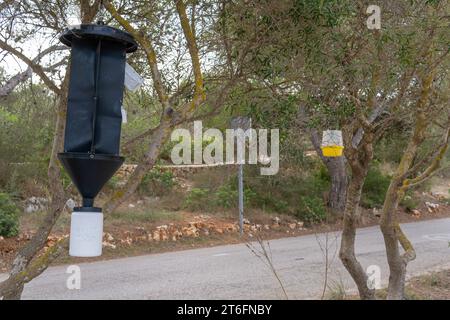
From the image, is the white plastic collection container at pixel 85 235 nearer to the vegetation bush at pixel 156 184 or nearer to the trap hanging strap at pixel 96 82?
the trap hanging strap at pixel 96 82

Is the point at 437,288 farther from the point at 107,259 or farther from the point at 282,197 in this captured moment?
the point at 282,197

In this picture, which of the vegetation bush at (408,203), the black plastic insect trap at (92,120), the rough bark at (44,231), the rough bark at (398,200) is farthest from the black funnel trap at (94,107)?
the vegetation bush at (408,203)

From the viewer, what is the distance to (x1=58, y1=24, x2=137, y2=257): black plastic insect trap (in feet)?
8.37

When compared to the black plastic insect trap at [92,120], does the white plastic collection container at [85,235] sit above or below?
below

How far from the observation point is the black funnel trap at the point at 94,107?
2.59 metres

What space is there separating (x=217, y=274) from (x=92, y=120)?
821 centimetres

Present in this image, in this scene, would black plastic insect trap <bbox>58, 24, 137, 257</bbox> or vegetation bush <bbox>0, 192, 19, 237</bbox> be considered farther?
vegetation bush <bbox>0, 192, 19, 237</bbox>

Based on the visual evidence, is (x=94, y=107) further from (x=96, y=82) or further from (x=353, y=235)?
(x=353, y=235)

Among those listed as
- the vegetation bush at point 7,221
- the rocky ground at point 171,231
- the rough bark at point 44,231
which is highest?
the rough bark at point 44,231

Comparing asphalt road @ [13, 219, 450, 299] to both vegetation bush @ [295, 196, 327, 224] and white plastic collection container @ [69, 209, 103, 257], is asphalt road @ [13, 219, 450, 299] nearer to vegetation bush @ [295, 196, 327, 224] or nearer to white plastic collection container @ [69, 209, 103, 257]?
vegetation bush @ [295, 196, 327, 224]

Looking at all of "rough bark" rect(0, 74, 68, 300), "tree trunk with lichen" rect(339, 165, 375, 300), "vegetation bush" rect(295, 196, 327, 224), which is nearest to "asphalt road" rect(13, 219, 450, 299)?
"tree trunk with lichen" rect(339, 165, 375, 300)

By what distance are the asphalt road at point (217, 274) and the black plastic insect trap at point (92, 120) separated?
15.4ft

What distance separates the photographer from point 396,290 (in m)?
7.22

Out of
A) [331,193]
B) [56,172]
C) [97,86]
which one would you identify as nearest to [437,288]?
[56,172]
